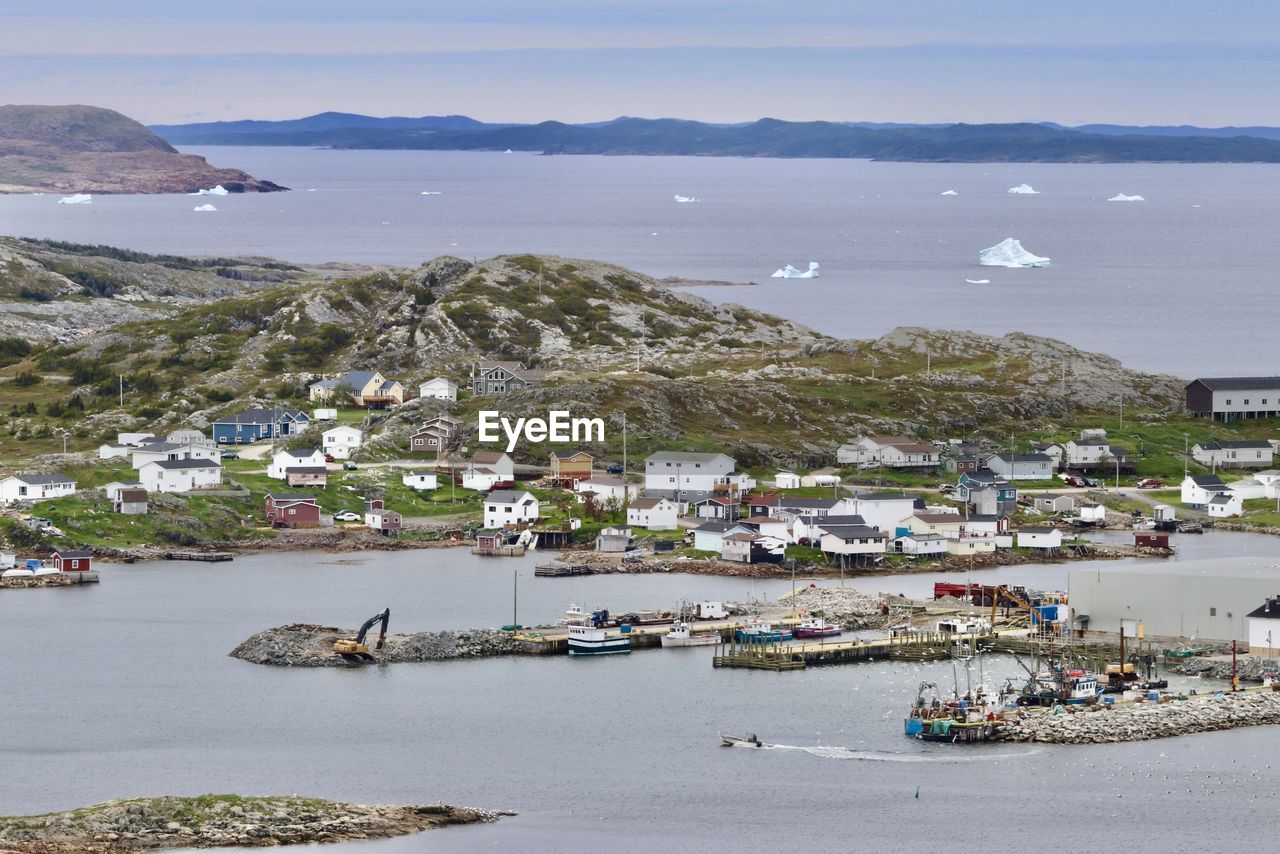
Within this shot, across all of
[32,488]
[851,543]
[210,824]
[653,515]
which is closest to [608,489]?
[653,515]

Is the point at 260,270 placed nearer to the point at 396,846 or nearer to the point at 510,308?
the point at 510,308

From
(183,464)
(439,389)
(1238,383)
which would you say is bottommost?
(183,464)

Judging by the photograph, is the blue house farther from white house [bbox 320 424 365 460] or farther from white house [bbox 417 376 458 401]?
white house [bbox 417 376 458 401]

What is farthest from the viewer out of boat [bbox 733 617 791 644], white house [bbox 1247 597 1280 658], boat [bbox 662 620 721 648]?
boat [bbox 733 617 791 644]

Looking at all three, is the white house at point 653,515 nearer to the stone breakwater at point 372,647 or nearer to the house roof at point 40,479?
the stone breakwater at point 372,647

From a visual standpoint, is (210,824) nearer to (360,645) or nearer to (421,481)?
(360,645)

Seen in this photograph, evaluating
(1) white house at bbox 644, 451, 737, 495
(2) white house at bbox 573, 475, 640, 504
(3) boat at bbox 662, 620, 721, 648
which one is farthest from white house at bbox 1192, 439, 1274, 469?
(3) boat at bbox 662, 620, 721, 648

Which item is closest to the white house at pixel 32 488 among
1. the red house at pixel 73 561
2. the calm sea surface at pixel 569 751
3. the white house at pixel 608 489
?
the red house at pixel 73 561
